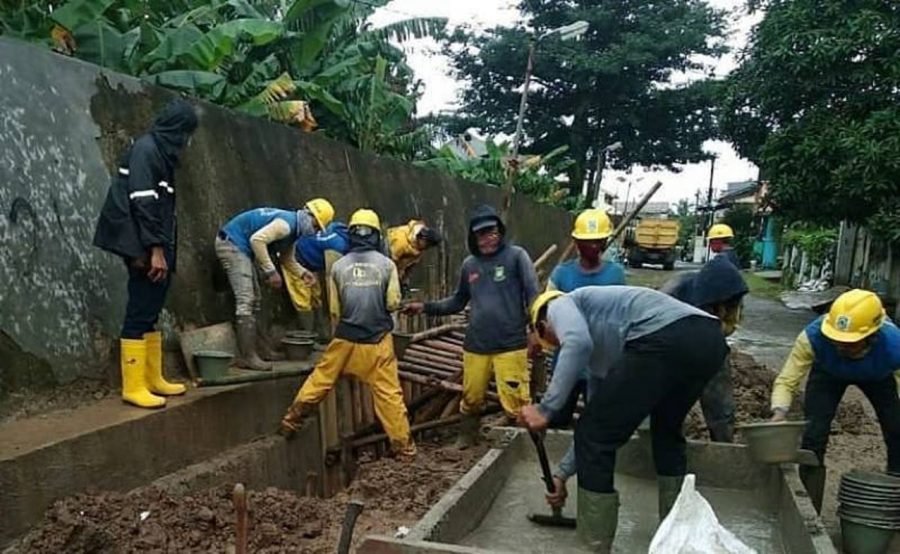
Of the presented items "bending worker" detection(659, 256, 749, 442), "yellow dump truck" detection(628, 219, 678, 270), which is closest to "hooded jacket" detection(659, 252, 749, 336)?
"bending worker" detection(659, 256, 749, 442)

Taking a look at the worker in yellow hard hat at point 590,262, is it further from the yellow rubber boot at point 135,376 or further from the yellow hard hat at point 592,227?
the yellow rubber boot at point 135,376

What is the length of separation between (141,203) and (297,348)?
7.95 feet

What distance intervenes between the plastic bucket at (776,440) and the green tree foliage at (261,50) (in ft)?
17.4

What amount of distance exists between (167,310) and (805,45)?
1258 cm

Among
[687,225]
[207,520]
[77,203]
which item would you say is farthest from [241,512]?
[687,225]

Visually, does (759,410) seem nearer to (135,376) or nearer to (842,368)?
(842,368)

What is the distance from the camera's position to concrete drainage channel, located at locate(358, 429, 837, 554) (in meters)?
3.58

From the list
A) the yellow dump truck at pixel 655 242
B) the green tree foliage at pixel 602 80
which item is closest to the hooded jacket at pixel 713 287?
the green tree foliage at pixel 602 80

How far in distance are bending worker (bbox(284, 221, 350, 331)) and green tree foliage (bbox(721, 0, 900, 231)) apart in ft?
31.4

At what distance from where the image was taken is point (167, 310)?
587 cm

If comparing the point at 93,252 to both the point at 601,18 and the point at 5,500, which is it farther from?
the point at 601,18

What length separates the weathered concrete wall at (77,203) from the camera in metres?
4.59

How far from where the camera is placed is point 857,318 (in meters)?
4.37

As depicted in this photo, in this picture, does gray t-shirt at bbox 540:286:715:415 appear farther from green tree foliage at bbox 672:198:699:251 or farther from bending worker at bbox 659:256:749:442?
green tree foliage at bbox 672:198:699:251
